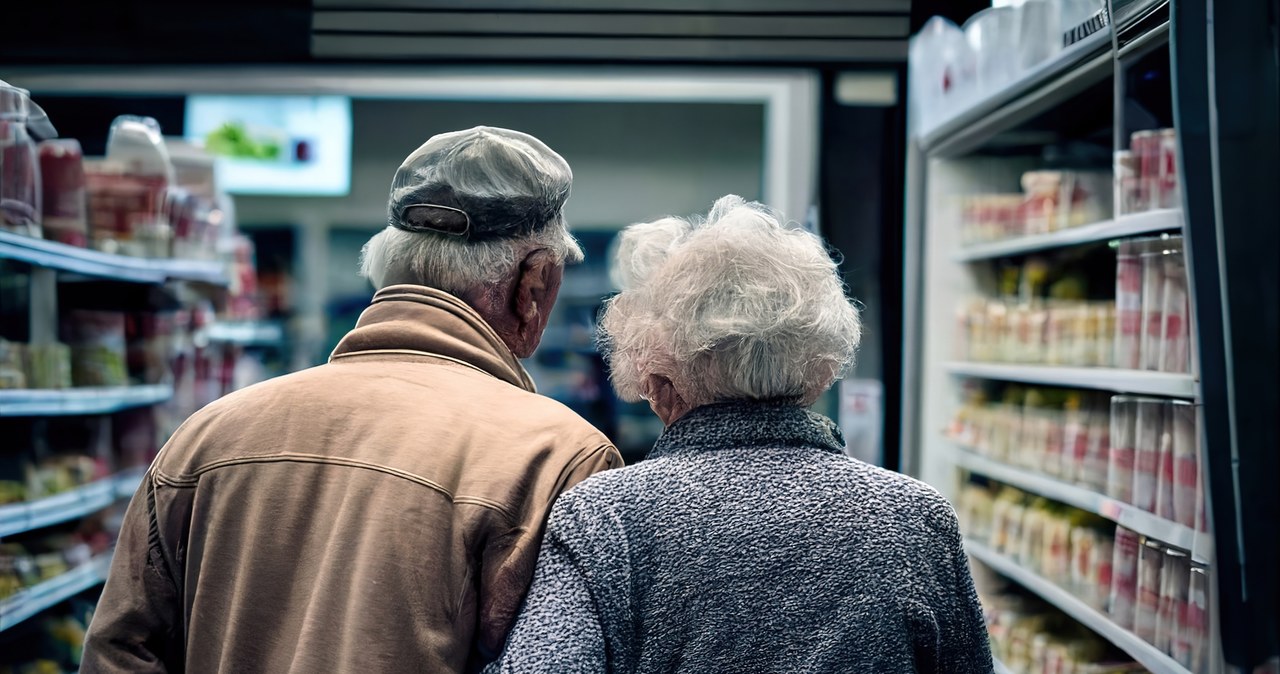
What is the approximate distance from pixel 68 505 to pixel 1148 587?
9.82ft

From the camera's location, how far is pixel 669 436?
1.42 metres

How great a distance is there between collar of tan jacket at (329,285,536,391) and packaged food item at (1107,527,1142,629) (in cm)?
190

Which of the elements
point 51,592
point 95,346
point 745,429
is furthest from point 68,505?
point 745,429

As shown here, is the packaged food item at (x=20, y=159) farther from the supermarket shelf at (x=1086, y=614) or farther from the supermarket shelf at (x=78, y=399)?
the supermarket shelf at (x=1086, y=614)

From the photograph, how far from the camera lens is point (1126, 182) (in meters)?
2.62

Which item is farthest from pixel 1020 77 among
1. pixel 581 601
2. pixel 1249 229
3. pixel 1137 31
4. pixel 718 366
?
pixel 581 601

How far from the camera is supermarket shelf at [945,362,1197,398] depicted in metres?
2.42

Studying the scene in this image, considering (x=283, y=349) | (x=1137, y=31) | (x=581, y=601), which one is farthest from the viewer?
(x=283, y=349)

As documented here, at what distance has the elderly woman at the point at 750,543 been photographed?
1296 mm

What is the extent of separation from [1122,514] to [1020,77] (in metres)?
1.43

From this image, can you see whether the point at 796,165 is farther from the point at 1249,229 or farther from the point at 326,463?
the point at 326,463

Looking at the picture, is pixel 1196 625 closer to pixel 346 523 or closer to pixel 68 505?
pixel 346 523

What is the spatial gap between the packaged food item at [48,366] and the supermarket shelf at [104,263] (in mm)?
237

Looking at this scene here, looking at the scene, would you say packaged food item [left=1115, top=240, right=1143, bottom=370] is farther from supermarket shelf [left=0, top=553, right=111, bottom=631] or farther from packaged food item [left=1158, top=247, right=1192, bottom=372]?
supermarket shelf [left=0, top=553, right=111, bottom=631]
